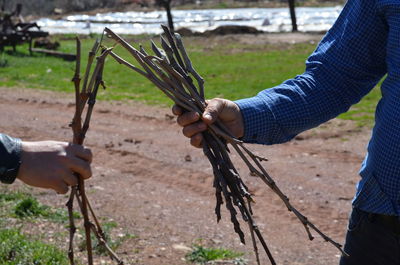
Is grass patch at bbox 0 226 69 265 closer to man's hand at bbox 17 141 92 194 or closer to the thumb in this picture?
the thumb

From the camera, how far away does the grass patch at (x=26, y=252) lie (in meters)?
4.78

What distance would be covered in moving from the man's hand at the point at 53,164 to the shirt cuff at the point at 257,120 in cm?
74

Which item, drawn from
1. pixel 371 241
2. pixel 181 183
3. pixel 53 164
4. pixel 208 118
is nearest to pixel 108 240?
pixel 181 183

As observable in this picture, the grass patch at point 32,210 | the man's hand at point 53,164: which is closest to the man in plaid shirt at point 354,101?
the man's hand at point 53,164

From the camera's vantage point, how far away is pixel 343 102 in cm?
288

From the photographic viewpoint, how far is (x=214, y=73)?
57.0ft

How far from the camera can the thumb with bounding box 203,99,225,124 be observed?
8.05 feet

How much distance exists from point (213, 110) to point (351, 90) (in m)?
0.63

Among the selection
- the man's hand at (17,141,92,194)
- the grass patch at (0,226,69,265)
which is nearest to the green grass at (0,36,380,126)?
the grass patch at (0,226,69,265)

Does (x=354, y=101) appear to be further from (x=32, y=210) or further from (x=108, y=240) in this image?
(x=32, y=210)

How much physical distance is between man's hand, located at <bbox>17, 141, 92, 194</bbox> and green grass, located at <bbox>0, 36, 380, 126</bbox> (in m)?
8.90

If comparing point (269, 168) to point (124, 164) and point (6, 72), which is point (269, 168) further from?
point (6, 72)

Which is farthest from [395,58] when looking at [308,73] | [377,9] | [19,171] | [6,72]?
[6,72]

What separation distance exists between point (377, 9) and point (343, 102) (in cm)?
37
